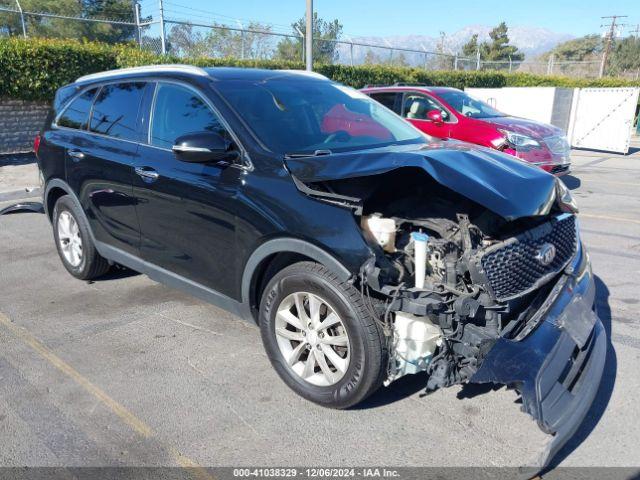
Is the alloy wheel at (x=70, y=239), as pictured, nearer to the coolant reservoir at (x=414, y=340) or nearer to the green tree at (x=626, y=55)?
the coolant reservoir at (x=414, y=340)

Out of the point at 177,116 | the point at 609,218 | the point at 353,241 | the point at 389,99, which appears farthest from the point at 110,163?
the point at 389,99

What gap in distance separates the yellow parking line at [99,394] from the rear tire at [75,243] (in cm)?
83

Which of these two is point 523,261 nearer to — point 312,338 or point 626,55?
point 312,338

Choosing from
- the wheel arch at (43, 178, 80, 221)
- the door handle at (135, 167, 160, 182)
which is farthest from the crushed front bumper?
the wheel arch at (43, 178, 80, 221)

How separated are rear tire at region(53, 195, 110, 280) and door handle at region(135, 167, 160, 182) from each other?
1150 millimetres

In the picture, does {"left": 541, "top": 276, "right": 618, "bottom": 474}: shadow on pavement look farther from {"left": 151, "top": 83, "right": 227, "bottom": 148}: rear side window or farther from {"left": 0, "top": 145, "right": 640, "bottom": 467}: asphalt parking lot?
{"left": 151, "top": 83, "right": 227, "bottom": 148}: rear side window

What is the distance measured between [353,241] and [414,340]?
0.59m

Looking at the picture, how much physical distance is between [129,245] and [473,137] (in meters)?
6.77

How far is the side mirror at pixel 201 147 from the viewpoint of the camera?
3.30 meters

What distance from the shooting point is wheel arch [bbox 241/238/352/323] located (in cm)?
289

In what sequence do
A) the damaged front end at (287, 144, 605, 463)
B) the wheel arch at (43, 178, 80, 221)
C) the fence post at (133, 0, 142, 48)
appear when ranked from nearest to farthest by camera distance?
the damaged front end at (287, 144, 605, 463)
the wheel arch at (43, 178, 80, 221)
the fence post at (133, 0, 142, 48)

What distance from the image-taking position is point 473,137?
30.7 feet

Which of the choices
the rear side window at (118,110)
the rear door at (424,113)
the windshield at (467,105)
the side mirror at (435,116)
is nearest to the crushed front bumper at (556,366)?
the rear side window at (118,110)

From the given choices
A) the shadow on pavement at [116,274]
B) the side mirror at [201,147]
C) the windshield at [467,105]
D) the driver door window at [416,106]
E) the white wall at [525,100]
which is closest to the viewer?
the side mirror at [201,147]
